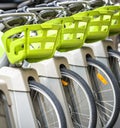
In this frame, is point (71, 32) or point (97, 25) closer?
point (71, 32)

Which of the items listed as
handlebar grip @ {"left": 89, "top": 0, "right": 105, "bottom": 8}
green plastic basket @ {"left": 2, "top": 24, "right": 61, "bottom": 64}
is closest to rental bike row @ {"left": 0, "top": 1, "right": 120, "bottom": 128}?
green plastic basket @ {"left": 2, "top": 24, "right": 61, "bottom": 64}

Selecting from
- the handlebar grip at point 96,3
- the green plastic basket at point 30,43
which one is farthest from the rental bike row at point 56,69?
the handlebar grip at point 96,3

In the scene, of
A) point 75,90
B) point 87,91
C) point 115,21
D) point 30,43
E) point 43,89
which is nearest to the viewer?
point 30,43

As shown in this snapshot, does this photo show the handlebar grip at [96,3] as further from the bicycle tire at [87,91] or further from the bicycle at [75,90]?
the bicycle tire at [87,91]

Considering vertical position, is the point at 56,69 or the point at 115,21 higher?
the point at 115,21

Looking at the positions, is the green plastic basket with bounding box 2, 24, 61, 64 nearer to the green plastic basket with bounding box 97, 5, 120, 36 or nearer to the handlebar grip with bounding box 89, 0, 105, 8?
the green plastic basket with bounding box 97, 5, 120, 36

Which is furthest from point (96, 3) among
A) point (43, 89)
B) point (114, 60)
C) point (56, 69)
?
point (43, 89)

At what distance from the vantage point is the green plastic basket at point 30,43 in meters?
2.61

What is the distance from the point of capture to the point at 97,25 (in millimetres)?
3322

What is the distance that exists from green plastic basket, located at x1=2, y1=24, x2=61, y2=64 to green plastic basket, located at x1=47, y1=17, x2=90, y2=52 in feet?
0.77

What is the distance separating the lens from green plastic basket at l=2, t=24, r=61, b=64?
261cm

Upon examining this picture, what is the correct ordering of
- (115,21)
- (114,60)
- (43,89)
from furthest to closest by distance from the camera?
(114,60), (115,21), (43,89)

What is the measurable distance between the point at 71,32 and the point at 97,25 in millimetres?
364

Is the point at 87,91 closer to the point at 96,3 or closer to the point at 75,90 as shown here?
the point at 75,90
